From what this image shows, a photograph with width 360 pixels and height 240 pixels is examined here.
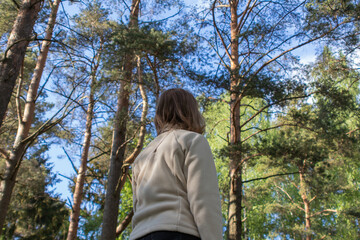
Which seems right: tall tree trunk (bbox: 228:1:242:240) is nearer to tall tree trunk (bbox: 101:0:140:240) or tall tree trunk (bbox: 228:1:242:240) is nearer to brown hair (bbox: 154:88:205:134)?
tall tree trunk (bbox: 101:0:140:240)

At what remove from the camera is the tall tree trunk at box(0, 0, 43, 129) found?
379 cm

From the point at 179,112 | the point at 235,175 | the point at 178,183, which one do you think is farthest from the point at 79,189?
the point at 178,183

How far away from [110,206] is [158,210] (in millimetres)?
5250

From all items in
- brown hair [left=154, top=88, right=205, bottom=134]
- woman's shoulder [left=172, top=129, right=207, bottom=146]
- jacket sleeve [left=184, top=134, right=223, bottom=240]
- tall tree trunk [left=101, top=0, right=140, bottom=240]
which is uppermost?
tall tree trunk [left=101, top=0, right=140, bottom=240]

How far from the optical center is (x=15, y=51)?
4.06 meters

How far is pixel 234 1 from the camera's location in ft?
31.5

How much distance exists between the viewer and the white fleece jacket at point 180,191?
A: 1358mm

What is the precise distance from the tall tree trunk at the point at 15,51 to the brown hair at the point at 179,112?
2.79 metres

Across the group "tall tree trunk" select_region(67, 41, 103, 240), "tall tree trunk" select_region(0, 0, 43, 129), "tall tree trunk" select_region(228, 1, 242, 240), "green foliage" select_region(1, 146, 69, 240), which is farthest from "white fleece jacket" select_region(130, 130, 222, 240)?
"green foliage" select_region(1, 146, 69, 240)

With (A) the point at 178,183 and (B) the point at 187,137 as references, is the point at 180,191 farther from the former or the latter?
(B) the point at 187,137

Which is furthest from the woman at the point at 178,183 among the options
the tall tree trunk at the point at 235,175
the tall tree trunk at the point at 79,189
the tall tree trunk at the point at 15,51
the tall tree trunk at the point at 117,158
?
the tall tree trunk at the point at 79,189

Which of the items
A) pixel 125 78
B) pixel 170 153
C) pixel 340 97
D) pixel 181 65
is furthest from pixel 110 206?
pixel 340 97

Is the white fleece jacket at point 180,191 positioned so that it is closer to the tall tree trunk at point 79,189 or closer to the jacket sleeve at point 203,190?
the jacket sleeve at point 203,190

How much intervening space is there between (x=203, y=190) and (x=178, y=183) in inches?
5.6
